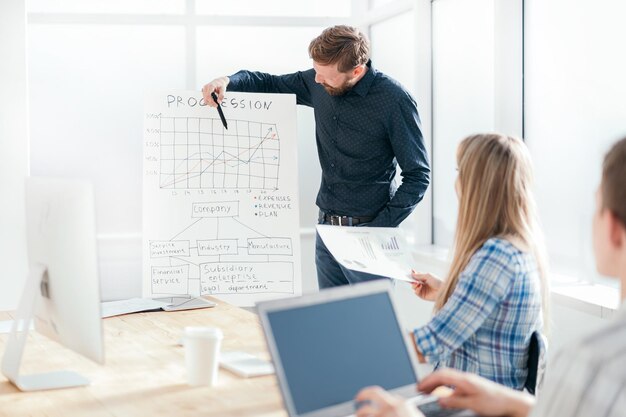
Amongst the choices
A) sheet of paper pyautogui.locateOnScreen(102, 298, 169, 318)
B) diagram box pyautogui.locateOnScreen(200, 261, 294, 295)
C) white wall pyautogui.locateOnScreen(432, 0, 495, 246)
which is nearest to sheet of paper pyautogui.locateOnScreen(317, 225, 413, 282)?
sheet of paper pyautogui.locateOnScreen(102, 298, 169, 318)

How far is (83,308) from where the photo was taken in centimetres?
171

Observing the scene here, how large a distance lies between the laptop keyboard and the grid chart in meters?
1.91

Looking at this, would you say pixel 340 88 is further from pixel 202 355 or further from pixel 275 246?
pixel 202 355

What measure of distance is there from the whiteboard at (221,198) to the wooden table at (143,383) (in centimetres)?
75

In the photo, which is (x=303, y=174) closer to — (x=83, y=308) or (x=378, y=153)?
(x=378, y=153)

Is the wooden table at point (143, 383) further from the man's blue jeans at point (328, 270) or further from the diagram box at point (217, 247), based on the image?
the man's blue jeans at point (328, 270)

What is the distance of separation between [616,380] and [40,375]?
53.9 inches

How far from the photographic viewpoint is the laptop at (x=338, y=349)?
1.38m

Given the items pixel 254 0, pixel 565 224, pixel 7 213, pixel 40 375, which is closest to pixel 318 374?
pixel 40 375

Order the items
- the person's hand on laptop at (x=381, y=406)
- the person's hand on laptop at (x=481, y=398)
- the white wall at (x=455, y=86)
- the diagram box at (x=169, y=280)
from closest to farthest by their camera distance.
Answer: the person's hand on laptop at (x=381, y=406), the person's hand on laptop at (x=481, y=398), the diagram box at (x=169, y=280), the white wall at (x=455, y=86)

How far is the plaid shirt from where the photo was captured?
182 cm

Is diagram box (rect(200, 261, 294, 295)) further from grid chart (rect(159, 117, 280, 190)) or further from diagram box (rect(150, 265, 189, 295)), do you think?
grid chart (rect(159, 117, 280, 190))

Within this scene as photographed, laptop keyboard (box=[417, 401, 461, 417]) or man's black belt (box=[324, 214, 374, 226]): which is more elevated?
man's black belt (box=[324, 214, 374, 226])

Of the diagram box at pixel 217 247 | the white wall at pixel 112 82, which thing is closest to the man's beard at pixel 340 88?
the diagram box at pixel 217 247
